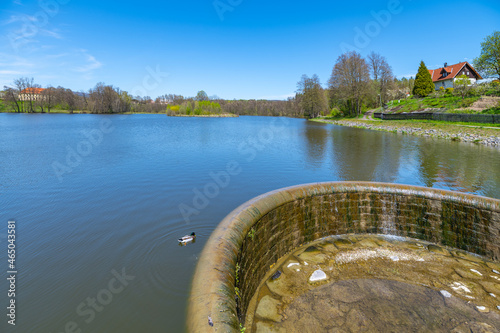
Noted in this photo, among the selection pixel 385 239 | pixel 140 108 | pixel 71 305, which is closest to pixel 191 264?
pixel 71 305

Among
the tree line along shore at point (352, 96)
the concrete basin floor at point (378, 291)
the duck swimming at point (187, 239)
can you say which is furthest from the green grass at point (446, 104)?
the duck swimming at point (187, 239)

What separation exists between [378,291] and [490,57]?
53.3m

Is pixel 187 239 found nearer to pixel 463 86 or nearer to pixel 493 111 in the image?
pixel 493 111

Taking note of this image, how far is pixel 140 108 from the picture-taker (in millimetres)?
136125

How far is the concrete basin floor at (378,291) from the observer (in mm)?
4051

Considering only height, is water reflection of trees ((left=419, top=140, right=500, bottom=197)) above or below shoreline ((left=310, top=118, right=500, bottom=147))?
below

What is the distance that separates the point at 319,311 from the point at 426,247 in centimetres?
404

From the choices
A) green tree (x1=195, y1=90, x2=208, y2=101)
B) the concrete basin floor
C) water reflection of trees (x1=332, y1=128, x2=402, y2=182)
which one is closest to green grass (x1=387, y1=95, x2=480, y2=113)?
water reflection of trees (x1=332, y1=128, x2=402, y2=182)

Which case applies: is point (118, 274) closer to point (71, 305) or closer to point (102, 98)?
point (71, 305)

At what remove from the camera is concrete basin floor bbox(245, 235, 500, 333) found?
405 cm

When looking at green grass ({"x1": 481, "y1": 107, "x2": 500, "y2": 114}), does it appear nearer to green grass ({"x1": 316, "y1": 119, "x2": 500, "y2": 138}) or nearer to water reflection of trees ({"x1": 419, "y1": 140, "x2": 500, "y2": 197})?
green grass ({"x1": 316, "y1": 119, "x2": 500, "y2": 138})

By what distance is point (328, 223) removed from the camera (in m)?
7.07

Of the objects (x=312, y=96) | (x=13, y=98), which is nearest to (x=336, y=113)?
(x=312, y=96)

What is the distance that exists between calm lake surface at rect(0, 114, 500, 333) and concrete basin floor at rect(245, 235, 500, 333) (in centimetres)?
181
